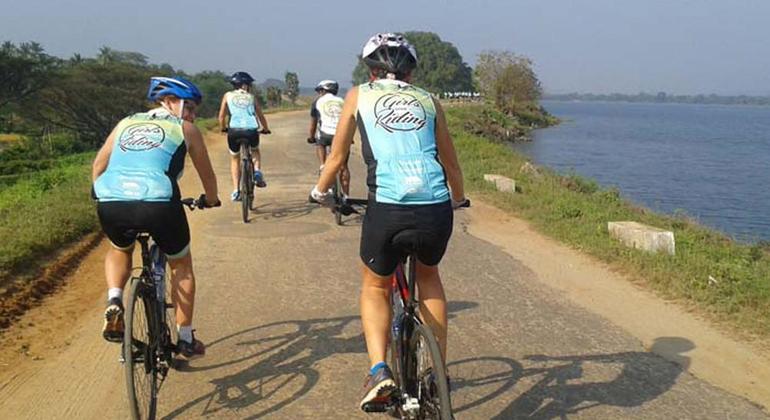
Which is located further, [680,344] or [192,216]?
[192,216]

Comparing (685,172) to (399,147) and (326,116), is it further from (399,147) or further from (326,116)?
(399,147)

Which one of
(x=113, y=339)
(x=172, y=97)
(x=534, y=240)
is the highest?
(x=172, y=97)

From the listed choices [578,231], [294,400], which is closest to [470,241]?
[578,231]

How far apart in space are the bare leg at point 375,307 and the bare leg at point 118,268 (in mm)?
1501

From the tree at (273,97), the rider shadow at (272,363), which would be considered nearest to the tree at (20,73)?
the tree at (273,97)

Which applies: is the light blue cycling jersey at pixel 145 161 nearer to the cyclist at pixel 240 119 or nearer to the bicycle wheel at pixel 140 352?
the bicycle wheel at pixel 140 352

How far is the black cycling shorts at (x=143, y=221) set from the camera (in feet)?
12.0

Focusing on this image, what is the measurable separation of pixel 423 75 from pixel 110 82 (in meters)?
78.2

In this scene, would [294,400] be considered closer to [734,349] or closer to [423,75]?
[734,349]

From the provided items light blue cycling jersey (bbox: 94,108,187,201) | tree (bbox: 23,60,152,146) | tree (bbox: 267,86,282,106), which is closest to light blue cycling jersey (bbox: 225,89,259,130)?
light blue cycling jersey (bbox: 94,108,187,201)

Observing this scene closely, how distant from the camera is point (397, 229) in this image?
313 centimetres

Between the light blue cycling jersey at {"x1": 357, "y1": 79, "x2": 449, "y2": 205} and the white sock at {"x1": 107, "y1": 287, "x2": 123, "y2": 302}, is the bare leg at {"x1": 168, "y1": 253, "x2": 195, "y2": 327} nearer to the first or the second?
the white sock at {"x1": 107, "y1": 287, "x2": 123, "y2": 302}

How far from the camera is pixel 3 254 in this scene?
6480 millimetres

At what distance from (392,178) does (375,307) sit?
666 millimetres
